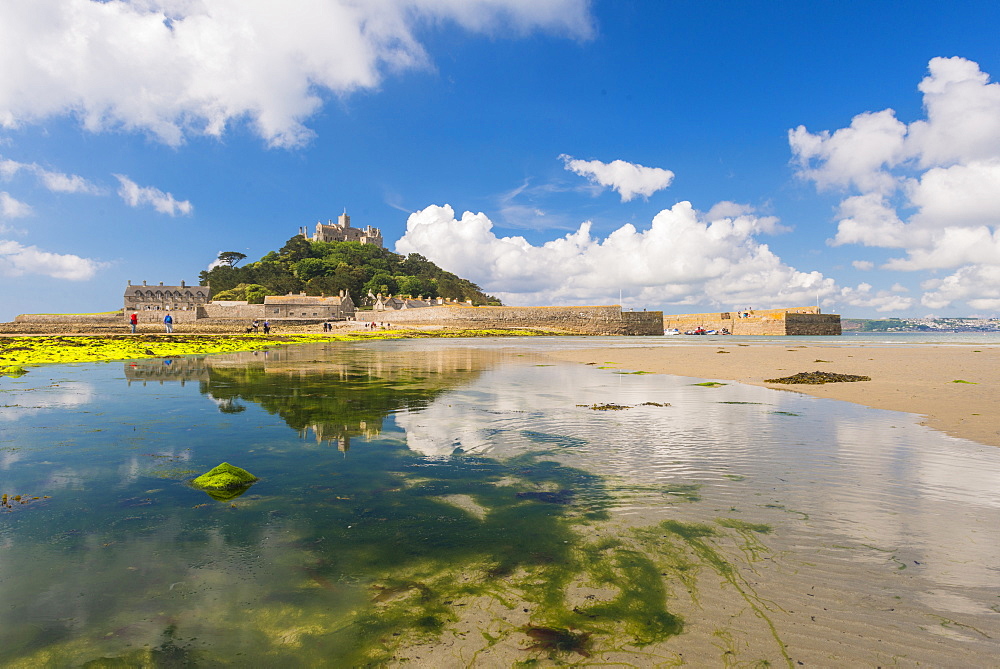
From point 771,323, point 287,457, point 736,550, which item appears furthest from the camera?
point 771,323

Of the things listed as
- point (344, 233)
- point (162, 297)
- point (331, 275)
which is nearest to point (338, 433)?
point (162, 297)

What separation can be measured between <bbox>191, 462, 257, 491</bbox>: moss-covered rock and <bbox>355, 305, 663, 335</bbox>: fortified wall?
252 feet

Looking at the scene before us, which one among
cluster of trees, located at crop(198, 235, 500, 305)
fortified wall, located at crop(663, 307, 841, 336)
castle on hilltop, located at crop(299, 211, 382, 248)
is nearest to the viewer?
fortified wall, located at crop(663, 307, 841, 336)

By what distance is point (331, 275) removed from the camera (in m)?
140

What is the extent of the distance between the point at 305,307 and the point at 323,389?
9230 cm

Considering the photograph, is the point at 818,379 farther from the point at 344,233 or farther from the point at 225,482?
the point at 344,233

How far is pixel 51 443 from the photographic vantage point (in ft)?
23.0

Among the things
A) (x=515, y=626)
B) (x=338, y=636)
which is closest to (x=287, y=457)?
(x=338, y=636)

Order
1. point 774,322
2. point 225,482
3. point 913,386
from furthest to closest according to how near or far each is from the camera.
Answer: point 774,322 < point 913,386 < point 225,482

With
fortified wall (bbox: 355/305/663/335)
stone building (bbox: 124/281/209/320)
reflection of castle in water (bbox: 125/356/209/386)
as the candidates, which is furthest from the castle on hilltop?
reflection of castle in water (bbox: 125/356/209/386)

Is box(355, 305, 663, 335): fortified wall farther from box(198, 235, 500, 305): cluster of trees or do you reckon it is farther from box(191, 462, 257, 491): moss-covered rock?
box(191, 462, 257, 491): moss-covered rock

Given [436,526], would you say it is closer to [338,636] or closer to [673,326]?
[338,636]

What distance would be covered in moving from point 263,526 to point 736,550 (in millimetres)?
4092

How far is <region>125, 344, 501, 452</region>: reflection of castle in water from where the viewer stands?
8.54m
